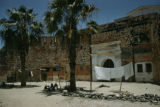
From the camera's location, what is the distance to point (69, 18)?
1109 cm

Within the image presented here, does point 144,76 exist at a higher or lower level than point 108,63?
lower

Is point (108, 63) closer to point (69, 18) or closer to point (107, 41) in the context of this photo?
point (107, 41)

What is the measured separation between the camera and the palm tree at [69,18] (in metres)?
10.8

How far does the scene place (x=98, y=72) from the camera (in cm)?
1125

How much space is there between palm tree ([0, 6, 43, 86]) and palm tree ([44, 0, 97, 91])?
467cm

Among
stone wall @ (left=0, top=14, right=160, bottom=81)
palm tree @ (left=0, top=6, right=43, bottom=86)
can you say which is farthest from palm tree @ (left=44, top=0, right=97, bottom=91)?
palm tree @ (left=0, top=6, right=43, bottom=86)

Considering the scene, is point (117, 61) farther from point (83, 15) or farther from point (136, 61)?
point (83, 15)

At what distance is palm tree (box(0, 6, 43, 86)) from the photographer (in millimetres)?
14867

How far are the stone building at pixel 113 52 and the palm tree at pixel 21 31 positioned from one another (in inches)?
118

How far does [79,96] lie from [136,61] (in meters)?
9.51

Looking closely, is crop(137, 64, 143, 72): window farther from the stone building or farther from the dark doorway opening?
the dark doorway opening

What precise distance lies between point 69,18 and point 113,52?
828 cm

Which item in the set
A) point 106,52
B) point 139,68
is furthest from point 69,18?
point 139,68

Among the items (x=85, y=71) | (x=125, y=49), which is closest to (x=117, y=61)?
(x=125, y=49)
